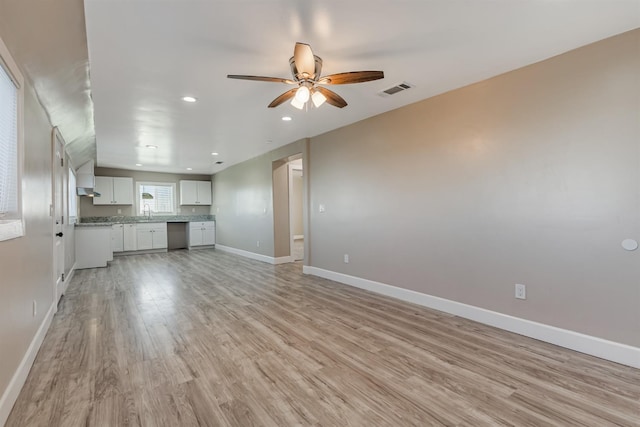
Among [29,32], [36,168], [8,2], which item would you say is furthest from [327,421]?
[36,168]

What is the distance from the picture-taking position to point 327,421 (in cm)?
162

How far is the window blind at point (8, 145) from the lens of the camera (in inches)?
68.2

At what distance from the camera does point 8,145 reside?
1857mm

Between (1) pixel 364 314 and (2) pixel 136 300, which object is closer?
(1) pixel 364 314

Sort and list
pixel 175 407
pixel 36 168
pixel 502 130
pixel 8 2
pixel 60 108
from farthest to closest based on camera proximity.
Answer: pixel 60 108, pixel 502 130, pixel 36 168, pixel 175 407, pixel 8 2

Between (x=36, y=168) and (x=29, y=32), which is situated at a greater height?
(x=29, y=32)

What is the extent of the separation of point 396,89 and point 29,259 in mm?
3570

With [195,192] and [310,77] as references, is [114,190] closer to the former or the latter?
[195,192]

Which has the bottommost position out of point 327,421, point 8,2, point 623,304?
point 327,421

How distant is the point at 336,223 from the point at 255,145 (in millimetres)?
2271

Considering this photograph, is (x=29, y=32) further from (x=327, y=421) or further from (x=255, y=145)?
(x=255, y=145)

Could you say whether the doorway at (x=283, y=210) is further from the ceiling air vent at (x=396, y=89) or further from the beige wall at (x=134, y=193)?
the beige wall at (x=134, y=193)

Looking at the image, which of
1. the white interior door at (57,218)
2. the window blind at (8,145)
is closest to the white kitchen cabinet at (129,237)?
the white interior door at (57,218)

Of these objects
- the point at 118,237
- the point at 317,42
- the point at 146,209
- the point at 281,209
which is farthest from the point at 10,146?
the point at 146,209
